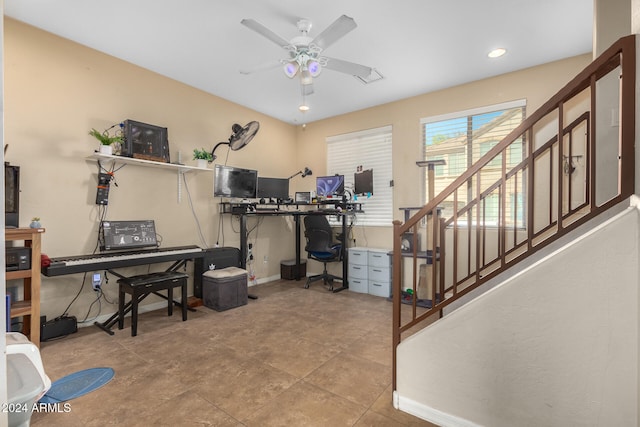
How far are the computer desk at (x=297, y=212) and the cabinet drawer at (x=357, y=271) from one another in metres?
0.18

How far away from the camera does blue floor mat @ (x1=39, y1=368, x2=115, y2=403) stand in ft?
6.29

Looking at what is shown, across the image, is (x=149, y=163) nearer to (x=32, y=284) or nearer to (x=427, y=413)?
(x=32, y=284)

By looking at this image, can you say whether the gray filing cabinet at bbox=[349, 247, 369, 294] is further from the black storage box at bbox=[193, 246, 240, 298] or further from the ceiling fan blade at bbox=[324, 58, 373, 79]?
the ceiling fan blade at bbox=[324, 58, 373, 79]

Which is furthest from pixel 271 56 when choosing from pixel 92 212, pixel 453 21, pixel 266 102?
pixel 92 212

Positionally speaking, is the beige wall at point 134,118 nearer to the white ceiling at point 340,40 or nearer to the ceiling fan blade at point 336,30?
the white ceiling at point 340,40

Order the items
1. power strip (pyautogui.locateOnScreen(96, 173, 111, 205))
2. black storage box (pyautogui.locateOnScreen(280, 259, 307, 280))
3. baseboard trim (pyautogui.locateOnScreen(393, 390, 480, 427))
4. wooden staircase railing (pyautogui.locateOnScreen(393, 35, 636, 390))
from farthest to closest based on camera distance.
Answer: black storage box (pyautogui.locateOnScreen(280, 259, 307, 280)) → power strip (pyautogui.locateOnScreen(96, 173, 111, 205)) → baseboard trim (pyautogui.locateOnScreen(393, 390, 480, 427)) → wooden staircase railing (pyautogui.locateOnScreen(393, 35, 636, 390))

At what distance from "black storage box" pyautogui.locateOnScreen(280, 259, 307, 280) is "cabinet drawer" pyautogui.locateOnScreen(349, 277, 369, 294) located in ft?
3.69

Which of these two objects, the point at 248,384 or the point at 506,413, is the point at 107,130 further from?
the point at 506,413

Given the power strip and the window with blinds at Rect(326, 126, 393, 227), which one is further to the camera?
the window with blinds at Rect(326, 126, 393, 227)

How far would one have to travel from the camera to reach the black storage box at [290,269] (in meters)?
5.21

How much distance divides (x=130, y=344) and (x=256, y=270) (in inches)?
92.7

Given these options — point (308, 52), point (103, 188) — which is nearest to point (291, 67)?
point (308, 52)

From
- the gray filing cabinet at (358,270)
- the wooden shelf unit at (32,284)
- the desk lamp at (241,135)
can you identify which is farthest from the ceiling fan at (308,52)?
the gray filing cabinet at (358,270)

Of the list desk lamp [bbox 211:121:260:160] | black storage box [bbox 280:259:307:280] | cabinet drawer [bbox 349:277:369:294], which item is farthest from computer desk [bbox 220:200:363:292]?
desk lamp [bbox 211:121:260:160]
